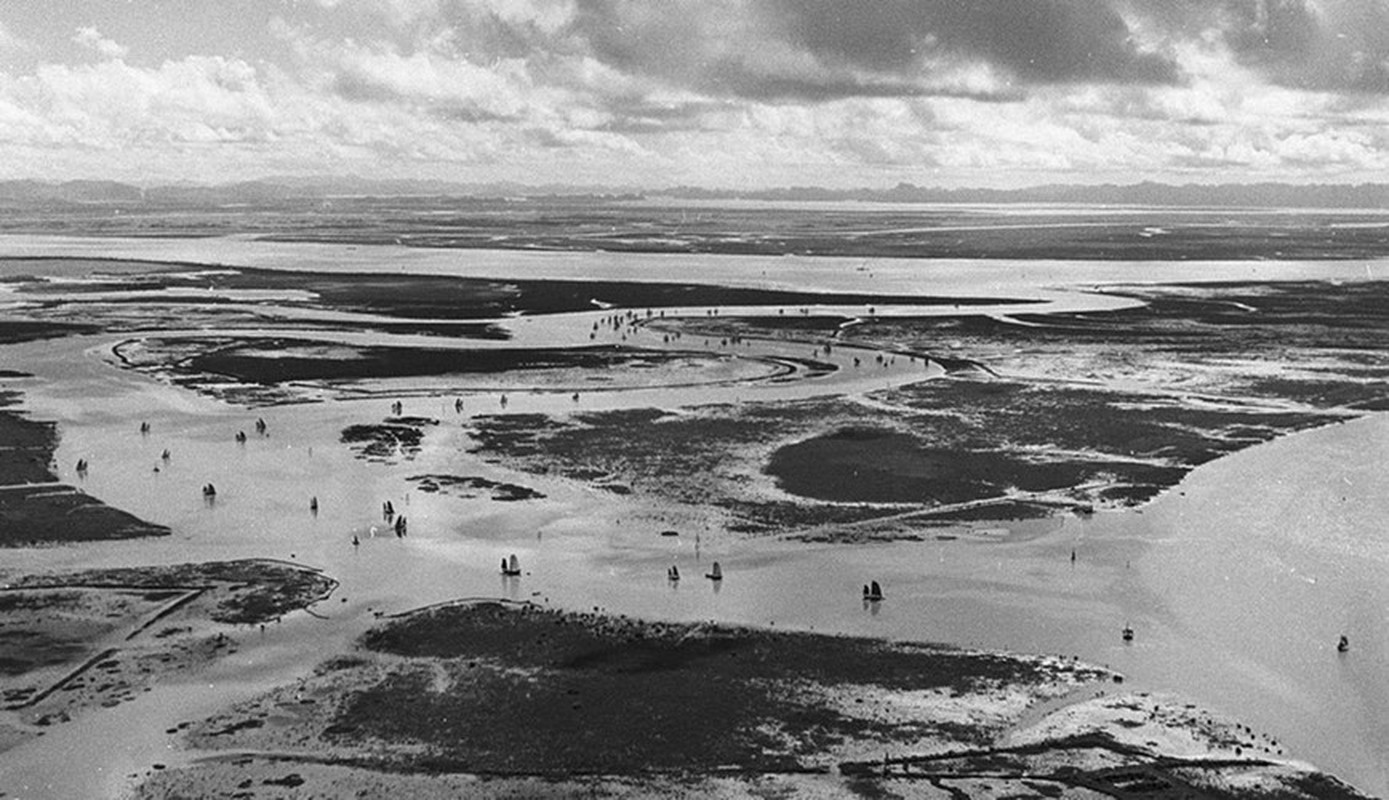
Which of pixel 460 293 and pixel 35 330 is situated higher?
pixel 460 293

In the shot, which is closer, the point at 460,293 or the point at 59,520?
the point at 59,520

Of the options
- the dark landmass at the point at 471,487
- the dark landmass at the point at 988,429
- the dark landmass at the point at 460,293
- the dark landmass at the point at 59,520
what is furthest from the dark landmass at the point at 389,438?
the dark landmass at the point at 460,293

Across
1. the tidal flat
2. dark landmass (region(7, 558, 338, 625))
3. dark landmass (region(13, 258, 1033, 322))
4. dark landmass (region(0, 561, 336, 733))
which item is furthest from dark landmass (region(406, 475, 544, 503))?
dark landmass (region(13, 258, 1033, 322))

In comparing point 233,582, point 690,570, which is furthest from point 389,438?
point 690,570

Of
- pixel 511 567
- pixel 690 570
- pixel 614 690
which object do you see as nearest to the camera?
pixel 614 690

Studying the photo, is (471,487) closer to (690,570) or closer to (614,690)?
(690,570)

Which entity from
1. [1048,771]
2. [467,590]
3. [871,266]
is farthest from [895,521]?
[871,266]

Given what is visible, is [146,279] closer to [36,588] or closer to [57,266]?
[57,266]

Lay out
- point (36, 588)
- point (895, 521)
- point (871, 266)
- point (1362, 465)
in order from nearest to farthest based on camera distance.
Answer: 1. point (36, 588)
2. point (895, 521)
3. point (1362, 465)
4. point (871, 266)
